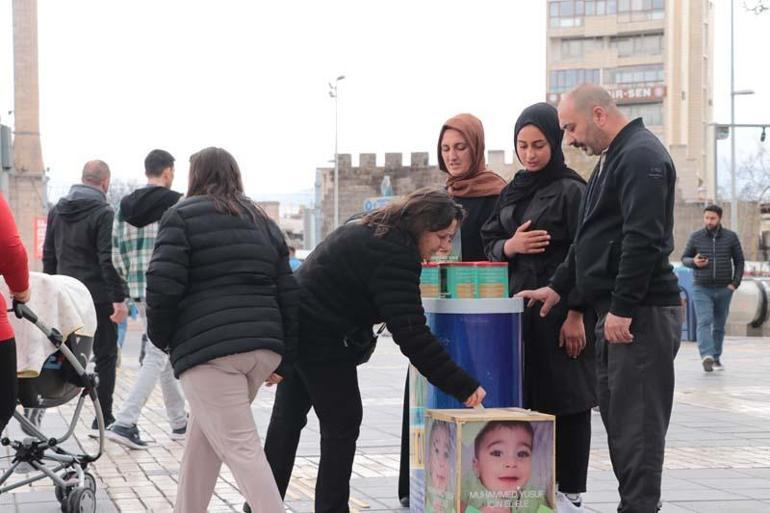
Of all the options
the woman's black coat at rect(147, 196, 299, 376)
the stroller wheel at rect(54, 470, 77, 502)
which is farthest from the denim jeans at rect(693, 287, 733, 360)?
the woman's black coat at rect(147, 196, 299, 376)

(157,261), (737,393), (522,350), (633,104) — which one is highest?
(633,104)

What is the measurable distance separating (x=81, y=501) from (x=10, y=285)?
1292mm

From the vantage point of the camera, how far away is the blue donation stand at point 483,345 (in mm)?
5789

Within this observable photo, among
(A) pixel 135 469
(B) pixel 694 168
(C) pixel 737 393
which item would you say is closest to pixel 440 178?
(B) pixel 694 168

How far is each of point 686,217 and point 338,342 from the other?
77.1 meters

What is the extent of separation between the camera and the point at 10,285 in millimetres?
5984

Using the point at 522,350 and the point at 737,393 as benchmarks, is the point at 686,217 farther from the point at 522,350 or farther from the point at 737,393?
the point at 522,350

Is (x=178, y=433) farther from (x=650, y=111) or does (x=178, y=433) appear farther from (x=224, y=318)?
(x=650, y=111)

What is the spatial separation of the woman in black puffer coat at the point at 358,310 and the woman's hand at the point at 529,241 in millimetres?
609

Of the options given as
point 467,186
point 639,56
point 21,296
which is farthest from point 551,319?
point 639,56

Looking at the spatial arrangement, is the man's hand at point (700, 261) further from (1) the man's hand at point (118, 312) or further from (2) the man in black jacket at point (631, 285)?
(2) the man in black jacket at point (631, 285)

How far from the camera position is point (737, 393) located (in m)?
13.7

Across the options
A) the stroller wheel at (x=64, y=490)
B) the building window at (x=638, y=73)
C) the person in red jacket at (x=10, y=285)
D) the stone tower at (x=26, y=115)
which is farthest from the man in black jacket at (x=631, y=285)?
the building window at (x=638, y=73)

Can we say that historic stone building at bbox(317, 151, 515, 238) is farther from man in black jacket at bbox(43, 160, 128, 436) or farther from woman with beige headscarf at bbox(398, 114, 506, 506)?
woman with beige headscarf at bbox(398, 114, 506, 506)
